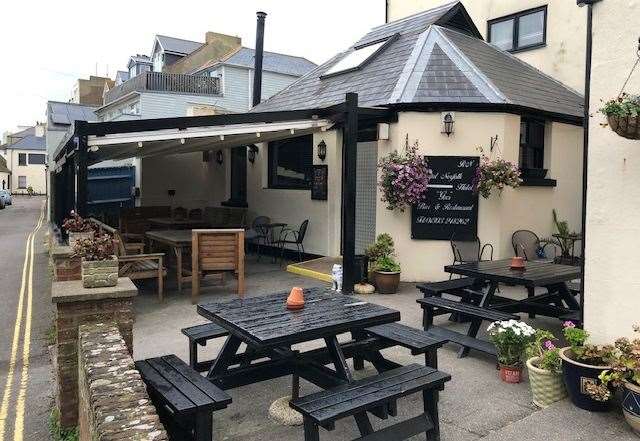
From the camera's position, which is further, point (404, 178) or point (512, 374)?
point (404, 178)

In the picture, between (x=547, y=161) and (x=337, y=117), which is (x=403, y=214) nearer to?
(x=337, y=117)

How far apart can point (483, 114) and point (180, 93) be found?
20.3 metres

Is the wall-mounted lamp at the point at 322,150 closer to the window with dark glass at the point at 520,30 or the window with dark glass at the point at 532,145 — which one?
the window with dark glass at the point at 532,145

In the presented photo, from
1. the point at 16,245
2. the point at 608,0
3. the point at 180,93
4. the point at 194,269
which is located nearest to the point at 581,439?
the point at 608,0

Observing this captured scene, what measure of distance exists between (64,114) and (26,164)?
3224cm

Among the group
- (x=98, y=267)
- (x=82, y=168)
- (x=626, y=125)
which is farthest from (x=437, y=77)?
(x=98, y=267)

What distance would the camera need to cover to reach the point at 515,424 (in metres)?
3.72

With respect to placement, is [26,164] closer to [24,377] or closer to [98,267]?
[24,377]

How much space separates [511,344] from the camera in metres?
4.55

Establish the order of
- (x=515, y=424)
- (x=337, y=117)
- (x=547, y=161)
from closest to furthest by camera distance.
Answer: (x=515, y=424)
(x=337, y=117)
(x=547, y=161)

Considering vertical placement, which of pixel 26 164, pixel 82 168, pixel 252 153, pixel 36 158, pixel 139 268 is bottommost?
pixel 139 268

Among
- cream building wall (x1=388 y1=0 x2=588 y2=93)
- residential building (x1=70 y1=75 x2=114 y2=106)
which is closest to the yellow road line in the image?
cream building wall (x1=388 y1=0 x2=588 y2=93)

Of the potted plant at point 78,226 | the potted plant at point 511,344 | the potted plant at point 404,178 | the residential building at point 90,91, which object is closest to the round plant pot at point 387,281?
the potted plant at point 404,178

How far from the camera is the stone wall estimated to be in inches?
88.6
